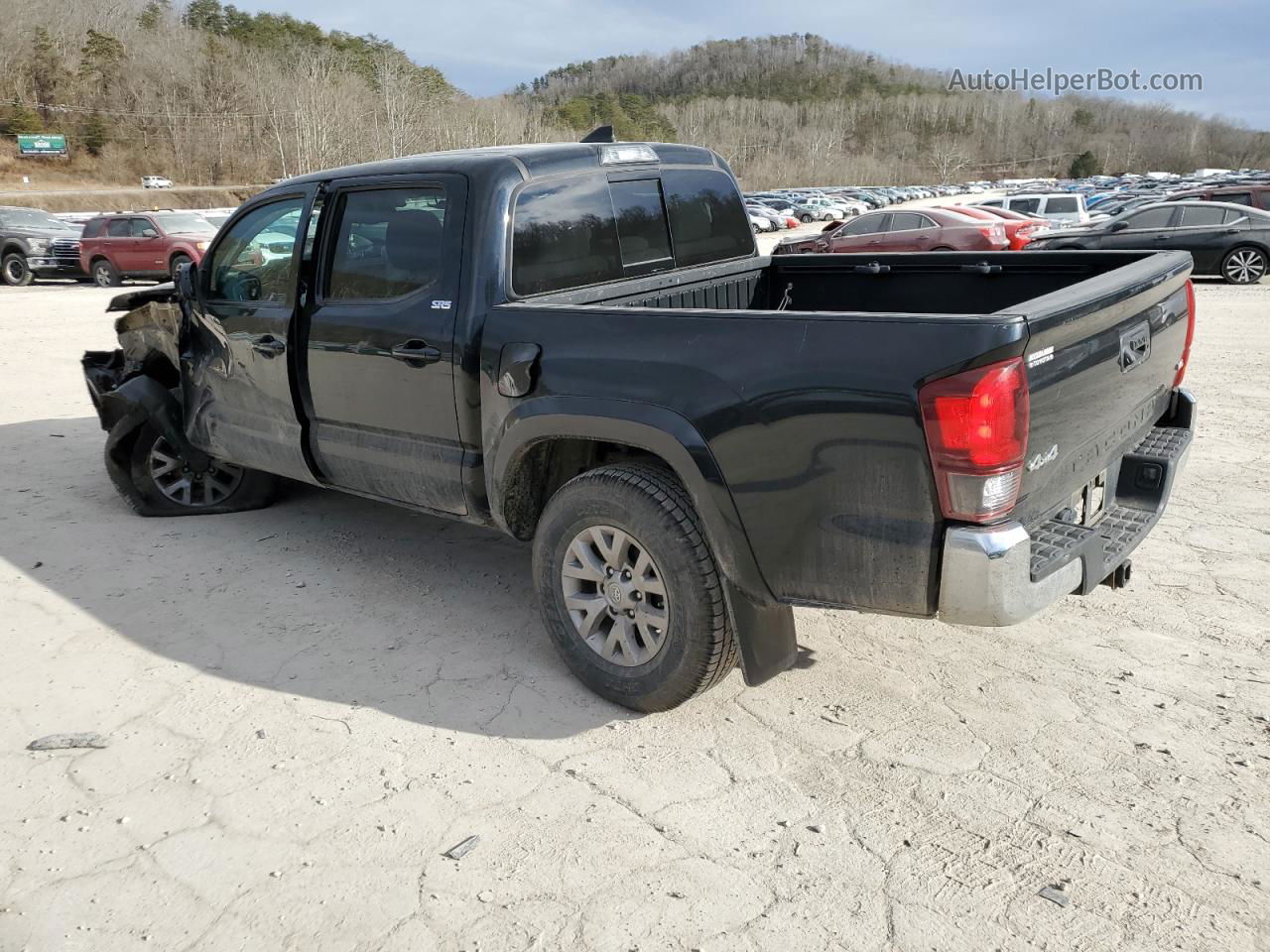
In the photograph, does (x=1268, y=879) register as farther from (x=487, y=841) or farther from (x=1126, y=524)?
(x=487, y=841)

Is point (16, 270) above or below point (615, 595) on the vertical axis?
above

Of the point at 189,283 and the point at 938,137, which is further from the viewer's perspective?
the point at 938,137

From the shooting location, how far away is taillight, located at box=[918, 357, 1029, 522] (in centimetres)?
264

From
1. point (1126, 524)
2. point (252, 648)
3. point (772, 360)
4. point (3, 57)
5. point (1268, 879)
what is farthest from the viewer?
point (3, 57)

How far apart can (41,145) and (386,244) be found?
9538 cm

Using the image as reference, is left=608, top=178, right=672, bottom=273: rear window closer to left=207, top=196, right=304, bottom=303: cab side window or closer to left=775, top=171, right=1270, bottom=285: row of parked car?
left=207, top=196, right=304, bottom=303: cab side window

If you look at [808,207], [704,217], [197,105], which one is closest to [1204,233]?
[704,217]

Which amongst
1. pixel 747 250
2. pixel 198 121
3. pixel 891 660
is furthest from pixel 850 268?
pixel 198 121

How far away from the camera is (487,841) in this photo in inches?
117

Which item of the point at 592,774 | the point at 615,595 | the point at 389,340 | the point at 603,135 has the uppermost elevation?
the point at 603,135

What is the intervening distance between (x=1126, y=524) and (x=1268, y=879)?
1205 mm

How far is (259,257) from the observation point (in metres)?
4.91

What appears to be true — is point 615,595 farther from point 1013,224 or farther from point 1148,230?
point 1013,224

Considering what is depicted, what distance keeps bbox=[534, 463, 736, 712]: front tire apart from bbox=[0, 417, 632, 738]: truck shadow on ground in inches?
8.3
